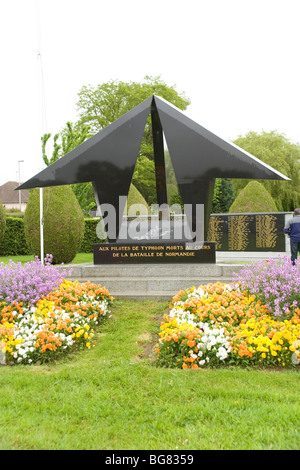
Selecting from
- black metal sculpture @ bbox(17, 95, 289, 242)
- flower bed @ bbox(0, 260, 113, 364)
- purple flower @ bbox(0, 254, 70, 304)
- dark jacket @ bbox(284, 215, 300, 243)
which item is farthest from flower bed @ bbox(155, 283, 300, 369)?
dark jacket @ bbox(284, 215, 300, 243)

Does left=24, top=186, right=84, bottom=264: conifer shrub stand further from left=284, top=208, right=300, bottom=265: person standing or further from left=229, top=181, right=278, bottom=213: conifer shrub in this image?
left=229, top=181, right=278, bottom=213: conifer shrub

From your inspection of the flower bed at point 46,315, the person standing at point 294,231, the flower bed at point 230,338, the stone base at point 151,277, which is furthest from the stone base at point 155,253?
the flower bed at point 230,338

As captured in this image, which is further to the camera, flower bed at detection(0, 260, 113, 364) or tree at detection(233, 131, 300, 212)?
tree at detection(233, 131, 300, 212)

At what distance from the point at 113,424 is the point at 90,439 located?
0.27 meters

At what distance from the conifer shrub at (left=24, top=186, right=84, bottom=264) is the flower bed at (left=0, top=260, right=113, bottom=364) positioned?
6.10 metres

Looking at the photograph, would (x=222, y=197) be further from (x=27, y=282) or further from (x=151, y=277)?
(x=27, y=282)

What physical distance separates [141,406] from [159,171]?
703 cm

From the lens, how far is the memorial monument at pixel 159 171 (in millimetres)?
8992

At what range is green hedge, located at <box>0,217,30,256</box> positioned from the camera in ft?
62.8

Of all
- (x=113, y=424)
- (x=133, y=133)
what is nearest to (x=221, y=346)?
(x=113, y=424)

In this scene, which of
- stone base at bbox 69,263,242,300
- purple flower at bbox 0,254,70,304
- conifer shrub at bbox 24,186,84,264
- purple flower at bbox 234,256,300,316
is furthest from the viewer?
conifer shrub at bbox 24,186,84,264

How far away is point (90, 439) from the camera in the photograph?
3.20 metres

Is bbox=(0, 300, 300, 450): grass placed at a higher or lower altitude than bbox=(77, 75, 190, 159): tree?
lower

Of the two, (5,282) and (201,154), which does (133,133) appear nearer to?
(201,154)
